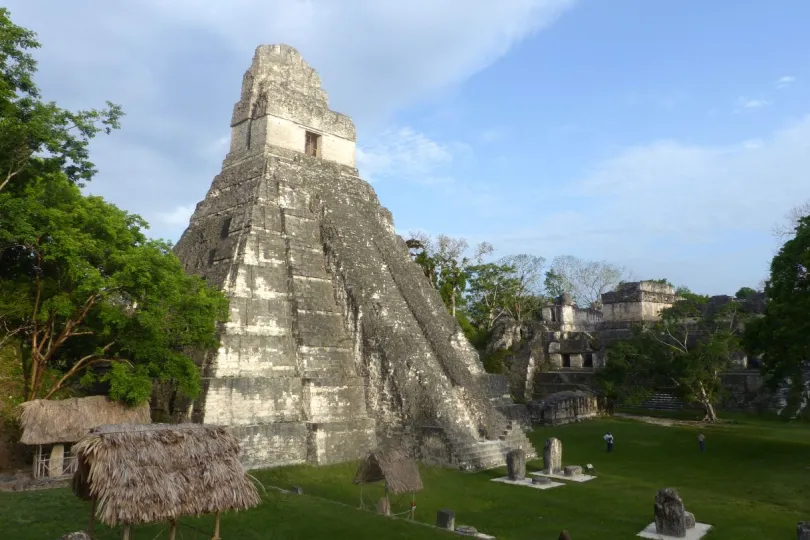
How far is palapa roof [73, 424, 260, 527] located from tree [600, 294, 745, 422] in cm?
2085

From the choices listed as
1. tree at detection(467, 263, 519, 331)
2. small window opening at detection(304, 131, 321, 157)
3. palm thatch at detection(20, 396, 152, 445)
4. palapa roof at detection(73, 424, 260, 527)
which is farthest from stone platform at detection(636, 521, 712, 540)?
tree at detection(467, 263, 519, 331)

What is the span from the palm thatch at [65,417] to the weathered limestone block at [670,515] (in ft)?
33.1

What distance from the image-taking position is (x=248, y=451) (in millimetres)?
13523

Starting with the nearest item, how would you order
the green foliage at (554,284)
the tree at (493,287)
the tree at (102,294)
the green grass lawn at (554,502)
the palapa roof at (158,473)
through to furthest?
the palapa roof at (158,473)
the green grass lawn at (554,502)
the tree at (102,294)
the tree at (493,287)
the green foliage at (554,284)

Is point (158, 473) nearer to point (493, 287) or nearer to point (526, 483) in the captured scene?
point (526, 483)

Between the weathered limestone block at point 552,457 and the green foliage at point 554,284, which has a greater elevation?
the green foliage at point 554,284

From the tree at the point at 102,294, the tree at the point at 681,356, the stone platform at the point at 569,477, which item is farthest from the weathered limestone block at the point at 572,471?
the tree at the point at 681,356

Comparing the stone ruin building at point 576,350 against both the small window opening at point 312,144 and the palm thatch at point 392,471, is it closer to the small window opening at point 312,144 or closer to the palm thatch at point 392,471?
the small window opening at point 312,144

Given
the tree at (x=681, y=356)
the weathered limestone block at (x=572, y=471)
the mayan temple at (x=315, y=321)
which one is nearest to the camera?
the weathered limestone block at (x=572, y=471)

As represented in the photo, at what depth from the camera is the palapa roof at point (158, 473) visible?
6477 millimetres

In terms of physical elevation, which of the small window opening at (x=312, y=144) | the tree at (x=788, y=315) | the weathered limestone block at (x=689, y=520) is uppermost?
the small window opening at (x=312, y=144)

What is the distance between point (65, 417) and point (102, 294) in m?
2.67

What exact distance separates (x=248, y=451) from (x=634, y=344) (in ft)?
66.3

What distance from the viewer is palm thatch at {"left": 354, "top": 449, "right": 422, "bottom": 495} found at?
9.95 meters
